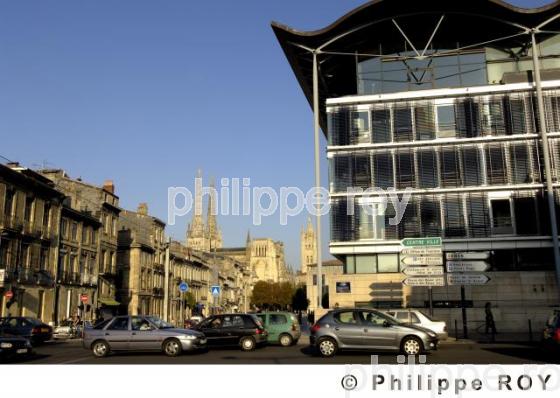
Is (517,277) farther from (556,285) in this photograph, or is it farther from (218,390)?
(218,390)

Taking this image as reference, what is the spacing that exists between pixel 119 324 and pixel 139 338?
38.5 inches

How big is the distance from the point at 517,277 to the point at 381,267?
922 centimetres

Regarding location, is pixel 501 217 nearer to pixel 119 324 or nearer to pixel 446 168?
pixel 446 168

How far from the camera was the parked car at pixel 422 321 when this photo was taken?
22359 mm

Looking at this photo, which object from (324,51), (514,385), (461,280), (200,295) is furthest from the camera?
(200,295)

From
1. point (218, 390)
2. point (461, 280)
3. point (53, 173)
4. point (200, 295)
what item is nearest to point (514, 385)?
point (218, 390)

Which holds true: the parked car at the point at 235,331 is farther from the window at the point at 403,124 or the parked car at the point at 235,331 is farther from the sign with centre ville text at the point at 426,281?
the window at the point at 403,124

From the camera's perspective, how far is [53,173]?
5228 cm

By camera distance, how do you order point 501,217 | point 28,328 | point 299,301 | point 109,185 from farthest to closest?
point 299,301 → point 109,185 → point 501,217 → point 28,328

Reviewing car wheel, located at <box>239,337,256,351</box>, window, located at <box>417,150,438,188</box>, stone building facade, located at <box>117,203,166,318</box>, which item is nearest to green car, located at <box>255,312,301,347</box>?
car wheel, located at <box>239,337,256,351</box>

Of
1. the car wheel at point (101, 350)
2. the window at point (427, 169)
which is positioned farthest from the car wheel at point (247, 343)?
the window at point (427, 169)

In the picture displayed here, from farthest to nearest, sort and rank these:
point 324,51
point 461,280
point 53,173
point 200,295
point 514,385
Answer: point 200,295, point 53,173, point 324,51, point 461,280, point 514,385

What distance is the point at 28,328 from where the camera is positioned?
2655 centimetres

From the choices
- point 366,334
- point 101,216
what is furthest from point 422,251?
point 101,216
